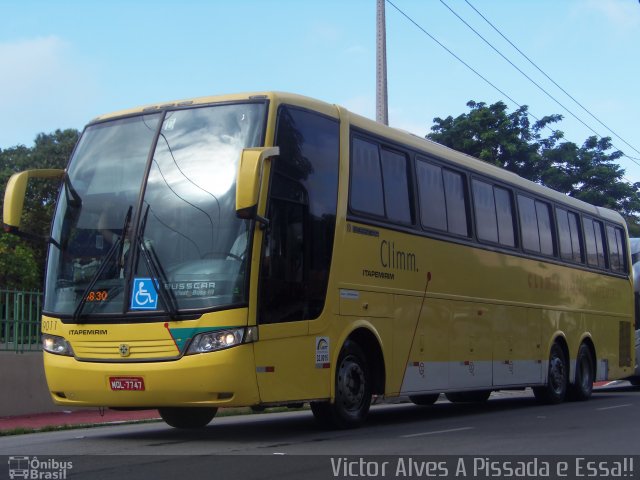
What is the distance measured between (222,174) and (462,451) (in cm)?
379

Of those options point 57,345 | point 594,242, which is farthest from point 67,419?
point 594,242

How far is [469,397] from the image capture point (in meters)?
18.4

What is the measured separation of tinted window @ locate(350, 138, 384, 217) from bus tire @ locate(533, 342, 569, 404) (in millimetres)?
7229

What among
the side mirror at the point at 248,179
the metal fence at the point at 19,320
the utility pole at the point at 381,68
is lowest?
the metal fence at the point at 19,320

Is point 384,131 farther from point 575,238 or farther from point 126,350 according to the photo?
point 575,238

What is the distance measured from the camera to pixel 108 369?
980 cm

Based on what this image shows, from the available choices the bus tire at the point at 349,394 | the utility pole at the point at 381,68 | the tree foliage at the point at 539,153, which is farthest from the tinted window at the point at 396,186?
the tree foliage at the point at 539,153

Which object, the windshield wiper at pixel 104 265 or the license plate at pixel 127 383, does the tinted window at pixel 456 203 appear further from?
the license plate at pixel 127 383

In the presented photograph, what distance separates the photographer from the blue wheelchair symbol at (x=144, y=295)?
9.71m

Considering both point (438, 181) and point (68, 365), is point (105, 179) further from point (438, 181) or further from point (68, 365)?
point (438, 181)

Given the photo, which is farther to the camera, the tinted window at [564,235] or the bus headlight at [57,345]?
the tinted window at [564,235]

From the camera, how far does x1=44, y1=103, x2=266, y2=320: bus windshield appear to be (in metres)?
9.64

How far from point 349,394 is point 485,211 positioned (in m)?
5.17
